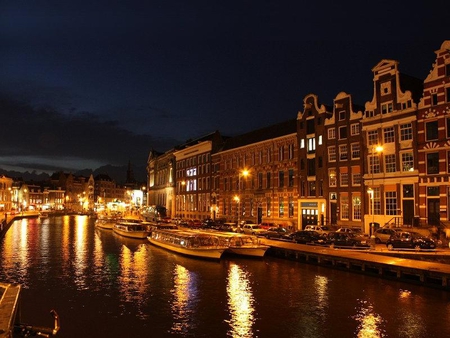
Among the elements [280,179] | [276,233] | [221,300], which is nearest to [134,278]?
[221,300]

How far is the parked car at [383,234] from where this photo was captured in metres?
45.0

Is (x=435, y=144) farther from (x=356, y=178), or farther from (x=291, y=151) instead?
(x=291, y=151)

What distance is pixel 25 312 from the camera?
26.0 m

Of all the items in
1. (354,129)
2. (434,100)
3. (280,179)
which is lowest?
(280,179)

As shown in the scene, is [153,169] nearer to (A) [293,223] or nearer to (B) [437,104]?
(A) [293,223]

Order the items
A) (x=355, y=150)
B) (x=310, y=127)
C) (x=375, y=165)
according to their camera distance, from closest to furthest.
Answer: (x=375, y=165) → (x=355, y=150) → (x=310, y=127)

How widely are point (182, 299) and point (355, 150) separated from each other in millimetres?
38411

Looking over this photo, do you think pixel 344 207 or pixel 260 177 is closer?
pixel 344 207

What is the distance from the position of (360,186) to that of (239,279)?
28.9 meters

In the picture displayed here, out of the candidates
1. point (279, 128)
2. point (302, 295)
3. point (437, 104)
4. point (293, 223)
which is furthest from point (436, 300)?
point (279, 128)

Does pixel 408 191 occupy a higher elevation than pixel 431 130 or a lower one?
lower

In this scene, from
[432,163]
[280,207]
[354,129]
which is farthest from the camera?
[280,207]

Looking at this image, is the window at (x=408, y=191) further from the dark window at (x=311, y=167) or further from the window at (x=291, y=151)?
the window at (x=291, y=151)

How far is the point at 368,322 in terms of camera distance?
23.8m
